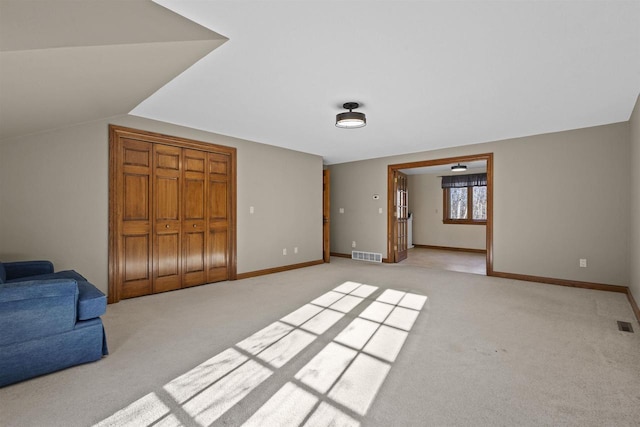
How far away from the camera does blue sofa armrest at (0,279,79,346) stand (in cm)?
200

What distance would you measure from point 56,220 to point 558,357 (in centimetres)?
509

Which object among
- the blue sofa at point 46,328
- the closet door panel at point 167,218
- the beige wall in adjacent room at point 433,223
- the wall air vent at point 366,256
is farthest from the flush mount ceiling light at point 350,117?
the beige wall in adjacent room at point 433,223

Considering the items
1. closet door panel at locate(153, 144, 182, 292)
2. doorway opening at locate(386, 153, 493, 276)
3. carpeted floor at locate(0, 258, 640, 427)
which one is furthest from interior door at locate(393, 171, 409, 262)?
closet door panel at locate(153, 144, 182, 292)

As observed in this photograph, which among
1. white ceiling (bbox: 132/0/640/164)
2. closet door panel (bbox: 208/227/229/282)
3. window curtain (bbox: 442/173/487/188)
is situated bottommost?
closet door panel (bbox: 208/227/229/282)

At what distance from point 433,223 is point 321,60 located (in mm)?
7979

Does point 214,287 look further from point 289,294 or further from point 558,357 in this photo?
point 558,357

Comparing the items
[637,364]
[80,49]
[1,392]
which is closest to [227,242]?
[1,392]

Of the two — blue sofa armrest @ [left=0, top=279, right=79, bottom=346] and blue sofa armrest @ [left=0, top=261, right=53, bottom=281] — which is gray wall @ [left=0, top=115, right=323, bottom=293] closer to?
blue sofa armrest @ [left=0, top=261, right=53, bottom=281]

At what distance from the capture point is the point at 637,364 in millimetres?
2271

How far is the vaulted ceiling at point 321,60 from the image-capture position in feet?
5.86

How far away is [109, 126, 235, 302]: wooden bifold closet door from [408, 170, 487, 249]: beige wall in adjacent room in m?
6.58

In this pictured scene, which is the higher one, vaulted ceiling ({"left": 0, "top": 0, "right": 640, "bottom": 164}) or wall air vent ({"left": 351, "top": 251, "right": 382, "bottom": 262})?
vaulted ceiling ({"left": 0, "top": 0, "right": 640, "bottom": 164})

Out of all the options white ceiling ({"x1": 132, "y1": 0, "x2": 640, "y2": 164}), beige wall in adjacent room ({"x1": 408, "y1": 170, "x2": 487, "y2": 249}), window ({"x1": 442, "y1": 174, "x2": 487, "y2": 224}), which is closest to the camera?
white ceiling ({"x1": 132, "y1": 0, "x2": 640, "y2": 164})

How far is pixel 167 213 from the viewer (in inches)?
171
